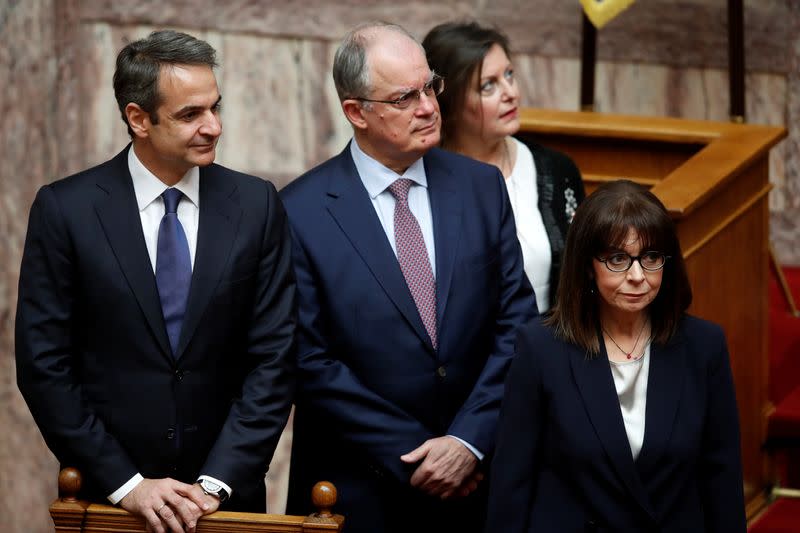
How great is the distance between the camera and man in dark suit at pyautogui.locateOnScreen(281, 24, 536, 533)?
9.93ft

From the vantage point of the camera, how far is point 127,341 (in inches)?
110

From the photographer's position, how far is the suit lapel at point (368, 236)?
3062 mm

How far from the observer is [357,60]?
3.15 meters

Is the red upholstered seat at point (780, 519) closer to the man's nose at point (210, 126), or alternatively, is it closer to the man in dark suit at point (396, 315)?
the man in dark suit at point (396, 315)

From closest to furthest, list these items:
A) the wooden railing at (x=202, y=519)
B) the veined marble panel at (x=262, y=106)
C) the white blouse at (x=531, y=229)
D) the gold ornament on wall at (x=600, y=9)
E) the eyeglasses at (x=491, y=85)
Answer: the wooden railing at (x=202, y=519), the white blouse at (x=531, y=229), the eyeglasses at (x=491, y=85), the gold ornament on wall at (x=600, y=9), the veined marble panel at (x=262, y=106)

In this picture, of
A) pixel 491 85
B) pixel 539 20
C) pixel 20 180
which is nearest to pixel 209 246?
pixel 491 85

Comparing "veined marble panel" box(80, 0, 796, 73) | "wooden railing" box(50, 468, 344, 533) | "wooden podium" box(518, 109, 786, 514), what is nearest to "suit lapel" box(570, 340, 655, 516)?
"wooden railing" box(50, 468, 344, 533)

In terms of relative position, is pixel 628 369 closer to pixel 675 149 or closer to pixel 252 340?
pixel 252 340

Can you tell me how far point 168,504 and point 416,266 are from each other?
2.62 ft

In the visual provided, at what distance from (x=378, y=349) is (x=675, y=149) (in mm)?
2002

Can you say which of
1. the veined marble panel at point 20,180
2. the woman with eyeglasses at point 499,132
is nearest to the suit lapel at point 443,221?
the woman with eyeglasses at point 499,132

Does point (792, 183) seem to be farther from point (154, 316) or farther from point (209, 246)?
point (154, 316)

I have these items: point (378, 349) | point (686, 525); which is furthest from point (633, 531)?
point (378, 349)

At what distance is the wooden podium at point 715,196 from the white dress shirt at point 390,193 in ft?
2.75
